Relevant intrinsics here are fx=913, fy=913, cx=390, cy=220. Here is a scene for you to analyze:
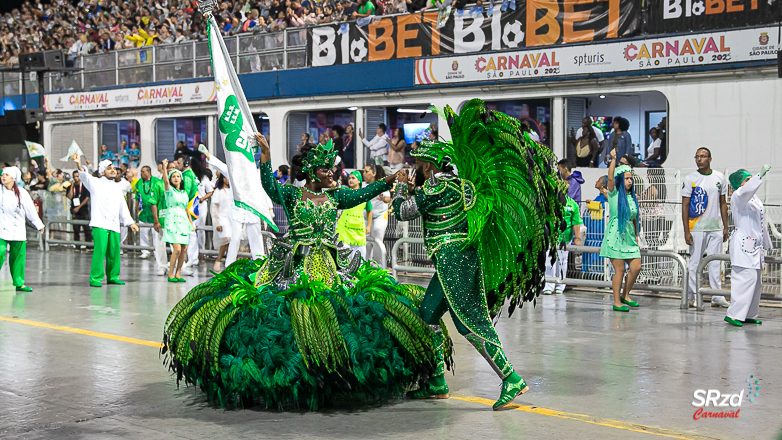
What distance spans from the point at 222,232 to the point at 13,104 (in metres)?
17.7

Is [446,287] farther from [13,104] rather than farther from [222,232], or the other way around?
[13,104]

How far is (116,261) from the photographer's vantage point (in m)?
14.4

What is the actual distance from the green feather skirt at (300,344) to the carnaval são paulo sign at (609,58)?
36.1ft

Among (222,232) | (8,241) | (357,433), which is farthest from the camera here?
(222,232)

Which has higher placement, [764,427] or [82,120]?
[82,120]

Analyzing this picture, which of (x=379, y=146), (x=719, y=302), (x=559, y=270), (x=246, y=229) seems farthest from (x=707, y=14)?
→ (x=246, y=229)

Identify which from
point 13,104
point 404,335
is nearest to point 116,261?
point 404,335

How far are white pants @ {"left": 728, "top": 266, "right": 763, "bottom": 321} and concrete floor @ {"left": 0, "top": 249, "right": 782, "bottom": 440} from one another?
24cm

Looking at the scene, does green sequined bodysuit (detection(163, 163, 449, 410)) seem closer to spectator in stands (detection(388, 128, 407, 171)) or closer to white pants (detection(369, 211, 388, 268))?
white pants (detection(369, 211, 388, 268))

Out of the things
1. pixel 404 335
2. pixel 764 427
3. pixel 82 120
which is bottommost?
pixel 764 427

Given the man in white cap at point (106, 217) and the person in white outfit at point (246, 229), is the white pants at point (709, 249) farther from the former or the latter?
the man in white cap at point (106, 217)

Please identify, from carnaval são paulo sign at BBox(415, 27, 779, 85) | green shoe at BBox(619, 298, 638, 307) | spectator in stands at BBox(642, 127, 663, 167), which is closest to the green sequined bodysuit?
green shoe at BBox(619, 298, 638, 307)

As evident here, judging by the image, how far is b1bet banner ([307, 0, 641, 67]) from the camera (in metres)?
16.9

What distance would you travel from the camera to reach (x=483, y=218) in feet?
20.8
